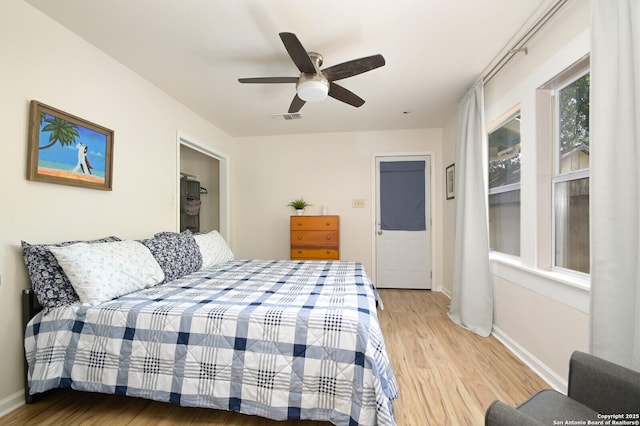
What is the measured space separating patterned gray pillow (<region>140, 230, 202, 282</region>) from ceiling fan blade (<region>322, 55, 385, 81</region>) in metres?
1.92

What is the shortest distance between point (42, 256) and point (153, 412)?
3.67 feet

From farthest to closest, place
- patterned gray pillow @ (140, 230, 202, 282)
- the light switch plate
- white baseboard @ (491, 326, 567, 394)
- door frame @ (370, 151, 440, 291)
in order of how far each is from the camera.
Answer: the light switch plate
door frame @ (370, 151, 440, 291)
patterned gray pillow @ (140, 230, 202, 282)
white baseboard @ (491, 326, 567, 394)

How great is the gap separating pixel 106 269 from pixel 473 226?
3.04m

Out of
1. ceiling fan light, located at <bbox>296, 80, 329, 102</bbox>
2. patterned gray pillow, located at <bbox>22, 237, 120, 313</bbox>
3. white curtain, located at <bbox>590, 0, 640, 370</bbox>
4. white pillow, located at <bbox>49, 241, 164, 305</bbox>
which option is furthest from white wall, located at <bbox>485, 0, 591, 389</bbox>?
patterned gray pillow, located at <bbox>22, 237, 120, 313</bbox>

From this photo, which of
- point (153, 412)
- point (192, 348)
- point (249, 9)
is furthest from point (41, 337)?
point (249, 9)

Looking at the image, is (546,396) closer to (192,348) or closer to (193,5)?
(192,348)

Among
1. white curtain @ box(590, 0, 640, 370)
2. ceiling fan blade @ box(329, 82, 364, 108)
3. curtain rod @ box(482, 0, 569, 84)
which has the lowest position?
white curtain @ box(590, 0, 640, 370)

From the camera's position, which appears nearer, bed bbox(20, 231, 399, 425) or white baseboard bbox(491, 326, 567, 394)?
bed bbox(20, 231, 399, 425)

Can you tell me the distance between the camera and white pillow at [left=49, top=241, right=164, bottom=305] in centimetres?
159

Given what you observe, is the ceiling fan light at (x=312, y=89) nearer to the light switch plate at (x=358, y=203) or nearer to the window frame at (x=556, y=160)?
the window frame at (x=556, y=160)

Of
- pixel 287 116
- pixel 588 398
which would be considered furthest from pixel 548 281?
pixel 287 116

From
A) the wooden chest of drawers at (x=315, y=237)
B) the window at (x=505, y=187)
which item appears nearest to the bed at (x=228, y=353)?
the window at (x=505, y=187)

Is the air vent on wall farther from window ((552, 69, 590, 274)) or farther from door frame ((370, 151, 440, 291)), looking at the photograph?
window ((552, 69, 590, 274))

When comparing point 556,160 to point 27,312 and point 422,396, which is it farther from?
point 27,312
